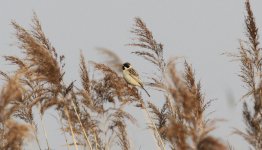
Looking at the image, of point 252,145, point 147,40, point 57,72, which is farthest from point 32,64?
point 252,145

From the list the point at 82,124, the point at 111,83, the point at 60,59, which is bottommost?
the point at 82,124

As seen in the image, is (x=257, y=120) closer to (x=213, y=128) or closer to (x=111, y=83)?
(x=213, y=128)

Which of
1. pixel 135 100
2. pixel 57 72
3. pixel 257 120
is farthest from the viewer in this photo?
pixel 135 100

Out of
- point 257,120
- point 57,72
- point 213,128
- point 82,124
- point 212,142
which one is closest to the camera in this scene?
point 212,142

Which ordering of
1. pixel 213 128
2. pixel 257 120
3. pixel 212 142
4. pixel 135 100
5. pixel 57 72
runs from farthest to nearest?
pixel 135 100, pixel 57 72, pixel 257 120, pixel 213 128, pixel 212 142

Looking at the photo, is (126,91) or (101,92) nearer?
(126,91)

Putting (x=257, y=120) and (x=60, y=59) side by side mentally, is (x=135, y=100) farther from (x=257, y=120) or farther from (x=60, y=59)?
(x=257, y=120)

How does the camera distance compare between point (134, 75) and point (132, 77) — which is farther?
point (134, 75)

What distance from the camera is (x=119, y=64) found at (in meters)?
9.16

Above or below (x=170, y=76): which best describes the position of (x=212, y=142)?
below

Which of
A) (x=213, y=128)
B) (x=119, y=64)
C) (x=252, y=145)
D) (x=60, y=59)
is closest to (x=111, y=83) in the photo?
(x=119, y=64)

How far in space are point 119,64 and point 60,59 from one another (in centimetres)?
105

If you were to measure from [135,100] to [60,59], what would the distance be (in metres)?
1.50

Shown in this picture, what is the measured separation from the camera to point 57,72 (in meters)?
8.48
